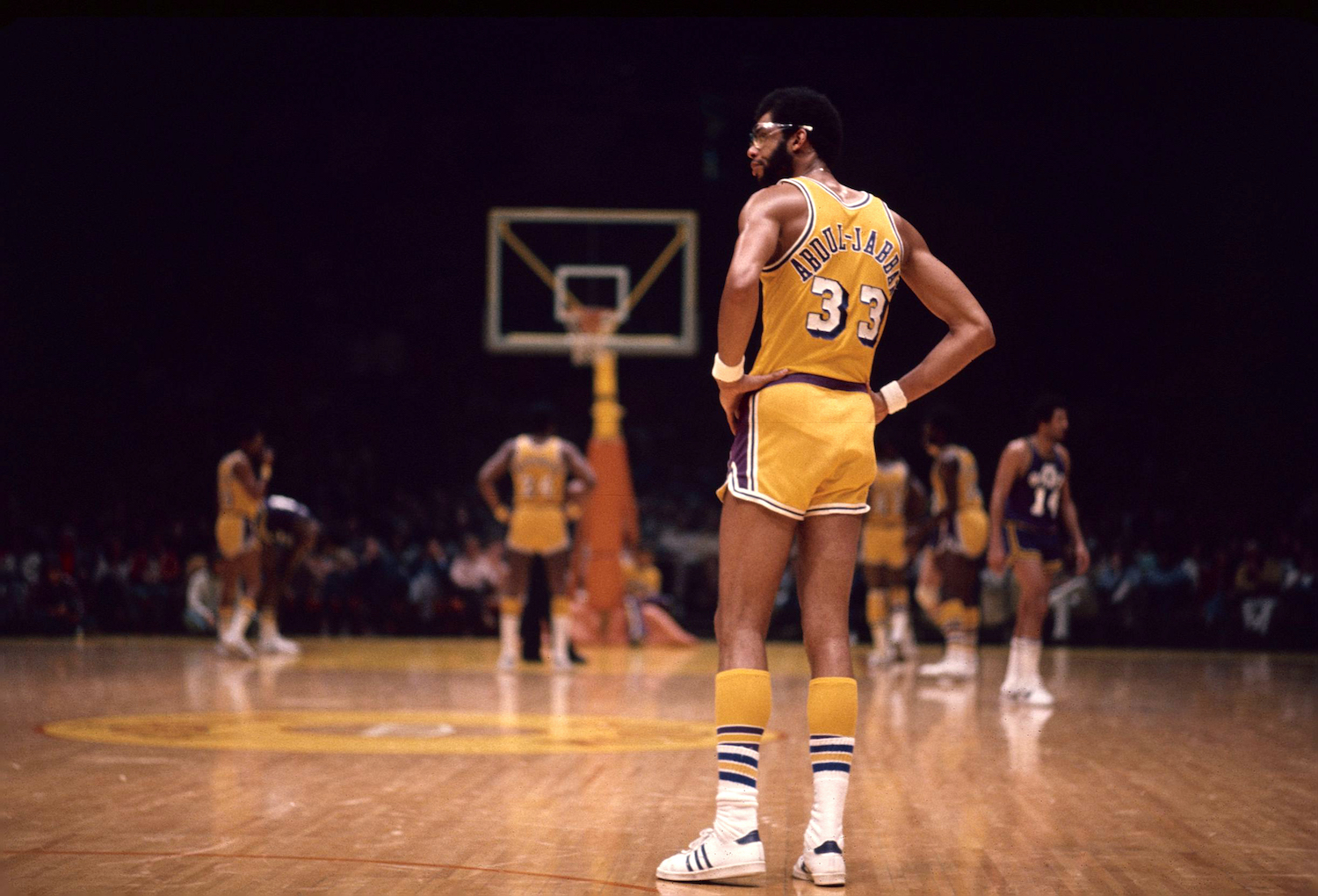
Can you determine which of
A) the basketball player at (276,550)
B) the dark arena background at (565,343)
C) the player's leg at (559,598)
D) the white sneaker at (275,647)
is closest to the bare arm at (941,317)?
the dark arena background at (565,343)

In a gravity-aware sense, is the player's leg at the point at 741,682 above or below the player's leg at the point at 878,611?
above

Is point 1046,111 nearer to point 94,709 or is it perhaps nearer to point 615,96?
point 615,96

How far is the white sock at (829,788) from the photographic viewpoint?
148 inches

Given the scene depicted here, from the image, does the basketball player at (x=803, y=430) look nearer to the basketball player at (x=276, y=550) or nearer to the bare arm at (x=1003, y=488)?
the bare arm at (x=1003, y=488)

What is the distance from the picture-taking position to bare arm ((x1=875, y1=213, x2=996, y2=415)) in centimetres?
407

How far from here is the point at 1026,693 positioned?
29.8 feet

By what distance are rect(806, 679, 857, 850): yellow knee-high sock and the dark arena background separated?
329 cm

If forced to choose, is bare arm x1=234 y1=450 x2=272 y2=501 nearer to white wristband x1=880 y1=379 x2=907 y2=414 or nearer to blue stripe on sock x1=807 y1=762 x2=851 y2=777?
white wristband x1=880 y1=379 x2=907 y2=414

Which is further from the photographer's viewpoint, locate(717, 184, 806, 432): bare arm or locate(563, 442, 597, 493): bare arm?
locate(563, 442, 597, 493): bare arm

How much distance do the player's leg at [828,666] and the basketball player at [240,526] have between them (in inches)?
353

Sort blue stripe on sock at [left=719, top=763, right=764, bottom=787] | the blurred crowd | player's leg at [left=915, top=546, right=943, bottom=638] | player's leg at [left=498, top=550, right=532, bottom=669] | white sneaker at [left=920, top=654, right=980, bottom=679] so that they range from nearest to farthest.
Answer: blue stripe on sock at [left=719, top=763, right=764, bottom=787]
white sneaker at [left=920, top=654, right=980, bottom=679]
player's leg at [left=498, top=550, right=532, bottom=669]
player's leg at [left=915, top=546, right=943, bottom=638]
the blurred crowd

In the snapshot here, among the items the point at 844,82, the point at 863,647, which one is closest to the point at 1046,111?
the point at 844,82

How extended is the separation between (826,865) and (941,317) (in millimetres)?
1423

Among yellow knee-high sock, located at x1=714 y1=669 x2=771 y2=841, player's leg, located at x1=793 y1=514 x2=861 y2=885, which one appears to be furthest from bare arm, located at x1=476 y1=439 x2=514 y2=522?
yellow knee-high sock, located at x1=714 y1=669 x2=771 y2=841
